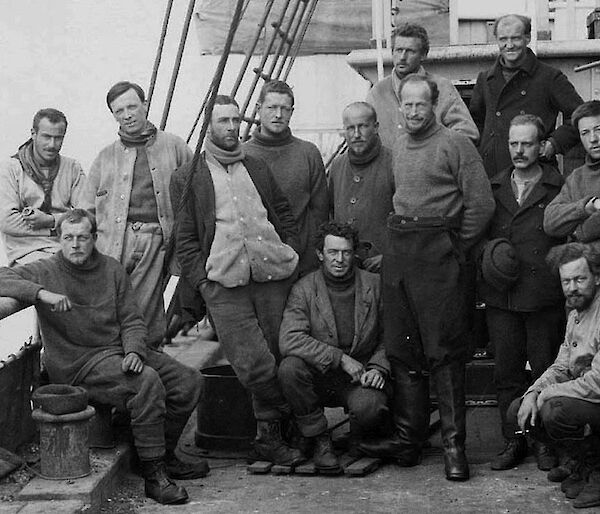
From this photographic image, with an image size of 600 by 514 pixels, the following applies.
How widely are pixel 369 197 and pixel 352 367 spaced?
0.92 meters

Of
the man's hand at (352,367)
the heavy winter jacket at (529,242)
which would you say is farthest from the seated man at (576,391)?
the man's hand at (352,367)

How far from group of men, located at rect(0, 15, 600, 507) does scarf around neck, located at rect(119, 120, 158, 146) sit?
0.01 metres

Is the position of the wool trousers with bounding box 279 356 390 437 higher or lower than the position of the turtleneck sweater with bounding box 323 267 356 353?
lower

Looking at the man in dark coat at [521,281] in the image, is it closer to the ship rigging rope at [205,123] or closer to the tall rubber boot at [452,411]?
the tall rubber boot at [452,411]

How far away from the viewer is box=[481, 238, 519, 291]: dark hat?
19.4 feet

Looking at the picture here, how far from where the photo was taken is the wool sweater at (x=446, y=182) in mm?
5906

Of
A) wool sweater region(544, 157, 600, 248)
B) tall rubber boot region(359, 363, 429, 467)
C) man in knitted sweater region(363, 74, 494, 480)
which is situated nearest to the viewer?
wool sweater region(544, 157, 600, 248)

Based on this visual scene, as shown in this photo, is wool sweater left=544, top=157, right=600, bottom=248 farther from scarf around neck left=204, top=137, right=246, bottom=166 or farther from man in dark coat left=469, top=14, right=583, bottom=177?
scarf around neck left=204, top=137, right=246, bottom=166

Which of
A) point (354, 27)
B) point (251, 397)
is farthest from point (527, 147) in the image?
point (354, 27)

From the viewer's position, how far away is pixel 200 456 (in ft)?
21.5

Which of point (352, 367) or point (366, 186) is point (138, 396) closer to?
point (352, 367)

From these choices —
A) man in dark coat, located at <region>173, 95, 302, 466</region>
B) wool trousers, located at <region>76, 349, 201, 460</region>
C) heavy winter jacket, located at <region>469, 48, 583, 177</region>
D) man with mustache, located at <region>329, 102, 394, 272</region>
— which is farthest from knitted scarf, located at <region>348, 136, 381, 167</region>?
wool trousers, located at <region>76, 349, 201, 460</region>

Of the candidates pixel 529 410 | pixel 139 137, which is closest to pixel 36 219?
pixel 139 137

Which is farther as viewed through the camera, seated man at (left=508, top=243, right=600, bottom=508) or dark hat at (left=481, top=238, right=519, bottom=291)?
dark hat at (left=481, top=238, right=519, bottom=291)
